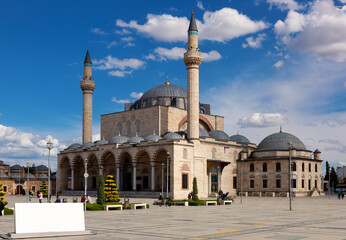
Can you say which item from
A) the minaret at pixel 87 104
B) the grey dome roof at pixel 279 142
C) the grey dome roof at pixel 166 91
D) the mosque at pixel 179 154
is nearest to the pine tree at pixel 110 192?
the mosque at pixel 179 154

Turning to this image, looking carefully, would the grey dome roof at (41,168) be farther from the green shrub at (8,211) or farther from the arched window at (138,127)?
the green shrub at (8,211)

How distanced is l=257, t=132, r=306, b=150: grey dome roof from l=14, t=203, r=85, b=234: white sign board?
2017 inches

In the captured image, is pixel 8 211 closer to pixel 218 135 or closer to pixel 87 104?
pixel 218 135

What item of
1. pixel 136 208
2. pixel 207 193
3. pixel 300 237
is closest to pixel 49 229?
pixel 300 237

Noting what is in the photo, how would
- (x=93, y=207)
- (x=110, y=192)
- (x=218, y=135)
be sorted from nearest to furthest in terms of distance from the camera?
(x=93, y=207) < (x=110, y=192) < (x=218, y=135)

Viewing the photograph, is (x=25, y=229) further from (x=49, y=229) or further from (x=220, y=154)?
(x=220, y=154)

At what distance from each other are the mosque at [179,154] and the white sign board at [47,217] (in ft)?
119

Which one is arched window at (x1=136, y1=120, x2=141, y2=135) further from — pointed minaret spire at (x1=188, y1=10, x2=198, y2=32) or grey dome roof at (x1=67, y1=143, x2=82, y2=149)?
pointed minaret spire at (x1=188, y1=10, x2=198, y2=32)

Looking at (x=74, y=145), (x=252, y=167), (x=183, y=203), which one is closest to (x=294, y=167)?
(x=252, y=167)

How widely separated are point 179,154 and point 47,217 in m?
38.2

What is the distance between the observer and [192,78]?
5556 centimetres

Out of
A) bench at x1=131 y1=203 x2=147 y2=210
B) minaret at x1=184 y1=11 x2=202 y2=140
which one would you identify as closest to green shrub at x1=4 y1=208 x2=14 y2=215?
bench at x1=131 y1=203 x2=147 y2=210

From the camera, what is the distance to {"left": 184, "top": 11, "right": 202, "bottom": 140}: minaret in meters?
55.0

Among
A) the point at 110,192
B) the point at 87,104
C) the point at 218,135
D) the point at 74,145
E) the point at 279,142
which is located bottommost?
the point at 110,192
